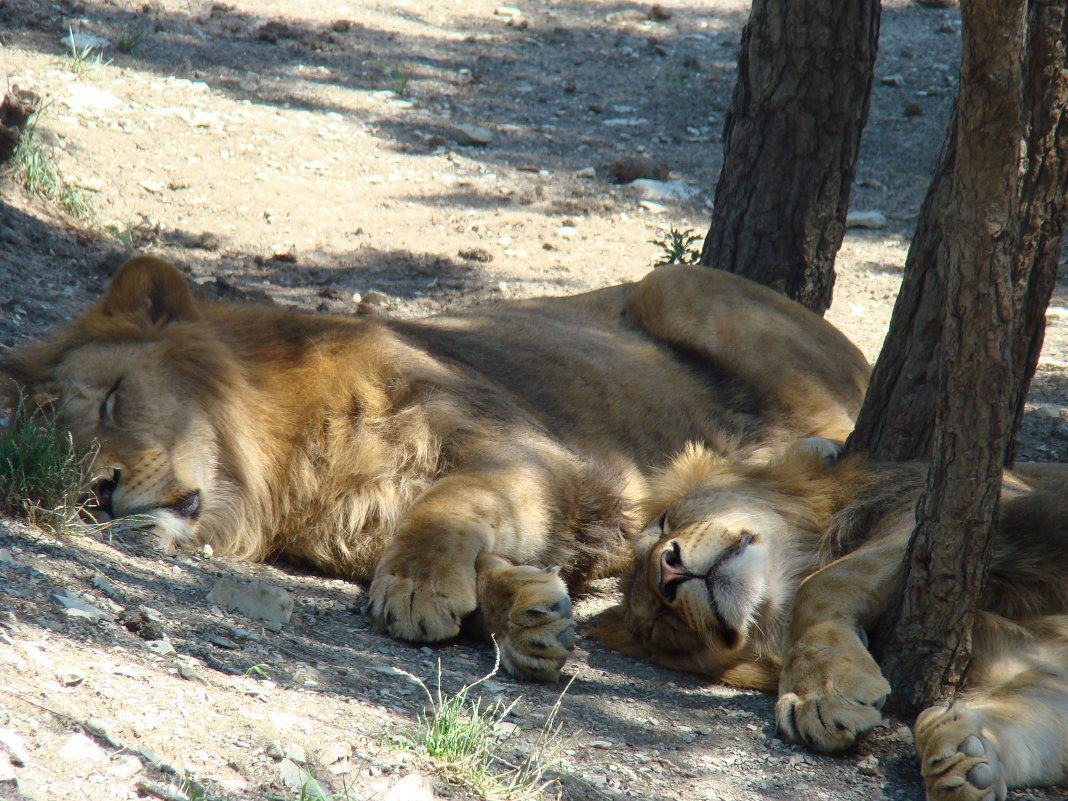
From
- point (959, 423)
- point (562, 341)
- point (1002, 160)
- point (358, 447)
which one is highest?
point (1002, 160)

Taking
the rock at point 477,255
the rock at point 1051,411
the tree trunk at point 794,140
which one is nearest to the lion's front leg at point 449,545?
the tree trunk at point 794,140

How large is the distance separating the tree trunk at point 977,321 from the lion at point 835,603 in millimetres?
148

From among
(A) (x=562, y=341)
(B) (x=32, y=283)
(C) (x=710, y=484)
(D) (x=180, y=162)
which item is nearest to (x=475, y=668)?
(C) (x=710, y=484)

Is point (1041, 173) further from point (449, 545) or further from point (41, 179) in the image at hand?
point (41, 179)

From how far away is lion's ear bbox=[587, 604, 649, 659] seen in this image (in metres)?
3.73

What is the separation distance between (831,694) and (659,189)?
7.04 meters

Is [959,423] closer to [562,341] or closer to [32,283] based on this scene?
[562,341]

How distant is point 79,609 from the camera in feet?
9.11

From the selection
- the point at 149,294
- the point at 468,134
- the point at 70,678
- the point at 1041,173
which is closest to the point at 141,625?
the point at 70,678

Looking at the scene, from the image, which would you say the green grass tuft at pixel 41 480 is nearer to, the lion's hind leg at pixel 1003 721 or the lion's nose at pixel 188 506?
the lion's nose at pixel 188 506

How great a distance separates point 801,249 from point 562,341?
4.70 feet

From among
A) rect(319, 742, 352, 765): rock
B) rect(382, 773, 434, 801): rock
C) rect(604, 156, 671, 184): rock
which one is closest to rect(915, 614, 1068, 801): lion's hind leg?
rect(382, 773, 434, 801): rock

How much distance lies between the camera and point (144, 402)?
13.4 feet

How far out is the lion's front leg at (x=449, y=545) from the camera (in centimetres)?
347
